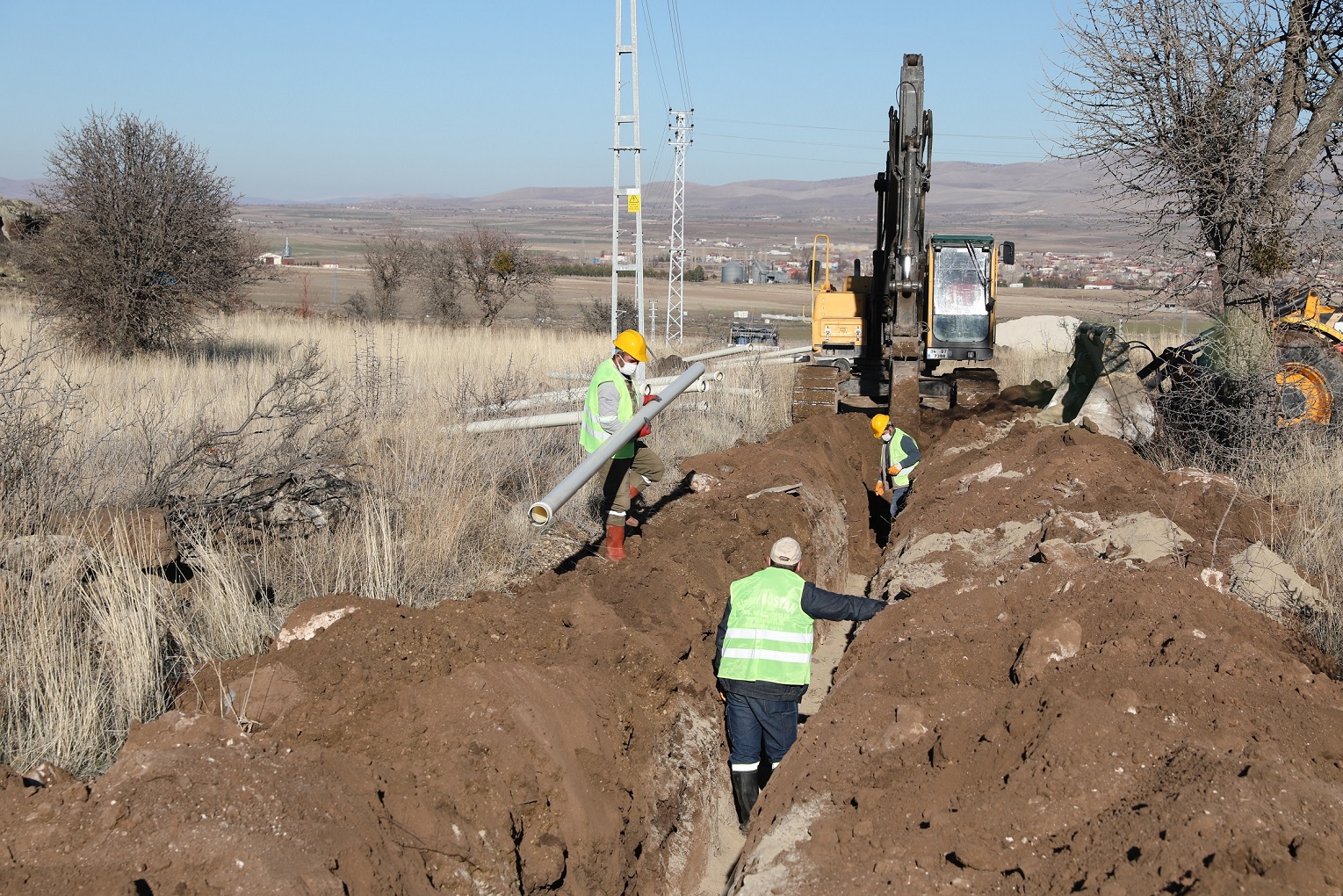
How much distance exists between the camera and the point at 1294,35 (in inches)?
451

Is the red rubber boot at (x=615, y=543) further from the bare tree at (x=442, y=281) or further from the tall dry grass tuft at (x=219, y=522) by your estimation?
the bare tree at (x=442, y=281)

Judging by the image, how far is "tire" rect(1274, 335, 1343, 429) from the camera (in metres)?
11.4

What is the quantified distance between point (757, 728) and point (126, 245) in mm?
14565

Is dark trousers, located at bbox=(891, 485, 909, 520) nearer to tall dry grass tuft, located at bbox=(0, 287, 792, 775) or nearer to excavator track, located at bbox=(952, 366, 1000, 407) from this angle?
tall dry grass tuft, located at bbox=(0, 287, 792, 775)

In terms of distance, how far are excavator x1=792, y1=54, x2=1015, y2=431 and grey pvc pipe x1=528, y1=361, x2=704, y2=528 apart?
5058mm

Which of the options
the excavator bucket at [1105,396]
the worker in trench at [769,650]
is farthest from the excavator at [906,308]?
the worker in trench at [769,650]

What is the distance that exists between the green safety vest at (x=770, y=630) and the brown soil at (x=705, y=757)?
0.38 metres

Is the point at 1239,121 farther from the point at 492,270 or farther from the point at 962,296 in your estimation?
the point at 492,270

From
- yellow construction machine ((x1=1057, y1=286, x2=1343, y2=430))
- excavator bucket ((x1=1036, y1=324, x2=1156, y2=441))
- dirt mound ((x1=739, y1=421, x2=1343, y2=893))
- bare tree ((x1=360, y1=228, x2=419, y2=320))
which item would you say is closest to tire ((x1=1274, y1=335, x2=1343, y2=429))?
yellow construction machine ((x1=1057, y1=286, x2=1343, y2=430))

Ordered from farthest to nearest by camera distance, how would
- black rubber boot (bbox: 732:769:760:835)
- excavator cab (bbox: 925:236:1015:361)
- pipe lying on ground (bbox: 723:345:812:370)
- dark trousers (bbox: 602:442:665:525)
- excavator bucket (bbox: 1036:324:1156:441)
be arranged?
pipe lying on ground (bbox: 723:345:812:370) → excavator cab (bbox: 925:236:1015:361) → excavator bucket (bbox: 1036:324:1156:441) → dark trousers (bbox: 602:442:665:525) → black rubber boot (bbox: 732:769:760:835)

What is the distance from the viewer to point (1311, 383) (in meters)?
11.6

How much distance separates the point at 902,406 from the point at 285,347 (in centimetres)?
1197

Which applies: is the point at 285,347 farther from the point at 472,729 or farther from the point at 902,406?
the point at 472,729

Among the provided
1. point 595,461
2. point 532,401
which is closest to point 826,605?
point 595,461
